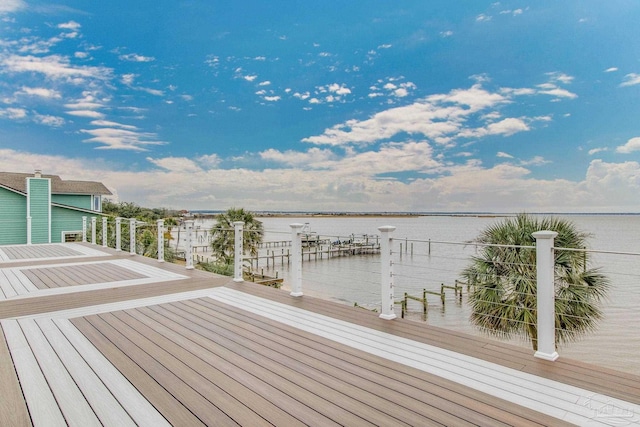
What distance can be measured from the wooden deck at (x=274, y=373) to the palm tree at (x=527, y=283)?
3460 millimetres

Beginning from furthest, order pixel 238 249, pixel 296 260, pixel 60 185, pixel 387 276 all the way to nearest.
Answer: pixel 60 185 → pixel 238 249 → pixel 296 260 → pixel 387 276

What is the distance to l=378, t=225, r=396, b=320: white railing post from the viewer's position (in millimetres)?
3395

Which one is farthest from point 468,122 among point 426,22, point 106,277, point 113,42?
point 106,277

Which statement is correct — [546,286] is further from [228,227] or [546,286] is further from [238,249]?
[228,227]

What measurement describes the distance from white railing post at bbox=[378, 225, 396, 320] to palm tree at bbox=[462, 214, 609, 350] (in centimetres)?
284

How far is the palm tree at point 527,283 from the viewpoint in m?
6.02

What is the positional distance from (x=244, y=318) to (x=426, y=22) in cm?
2471

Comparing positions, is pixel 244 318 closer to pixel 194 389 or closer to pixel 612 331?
pixel 194 389

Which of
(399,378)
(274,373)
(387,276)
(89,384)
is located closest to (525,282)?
(387,276)

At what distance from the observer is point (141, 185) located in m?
26.7

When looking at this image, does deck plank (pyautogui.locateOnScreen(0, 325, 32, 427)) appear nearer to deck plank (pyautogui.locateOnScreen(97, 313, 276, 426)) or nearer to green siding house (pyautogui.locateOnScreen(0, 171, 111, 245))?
deck plank (pyautogui.locateOnScreen(97, 313, 276, 426))

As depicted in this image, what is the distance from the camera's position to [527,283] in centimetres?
616

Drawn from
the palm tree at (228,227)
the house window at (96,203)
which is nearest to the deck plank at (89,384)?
the palm tree at (228,227)

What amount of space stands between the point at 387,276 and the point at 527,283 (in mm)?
4070
